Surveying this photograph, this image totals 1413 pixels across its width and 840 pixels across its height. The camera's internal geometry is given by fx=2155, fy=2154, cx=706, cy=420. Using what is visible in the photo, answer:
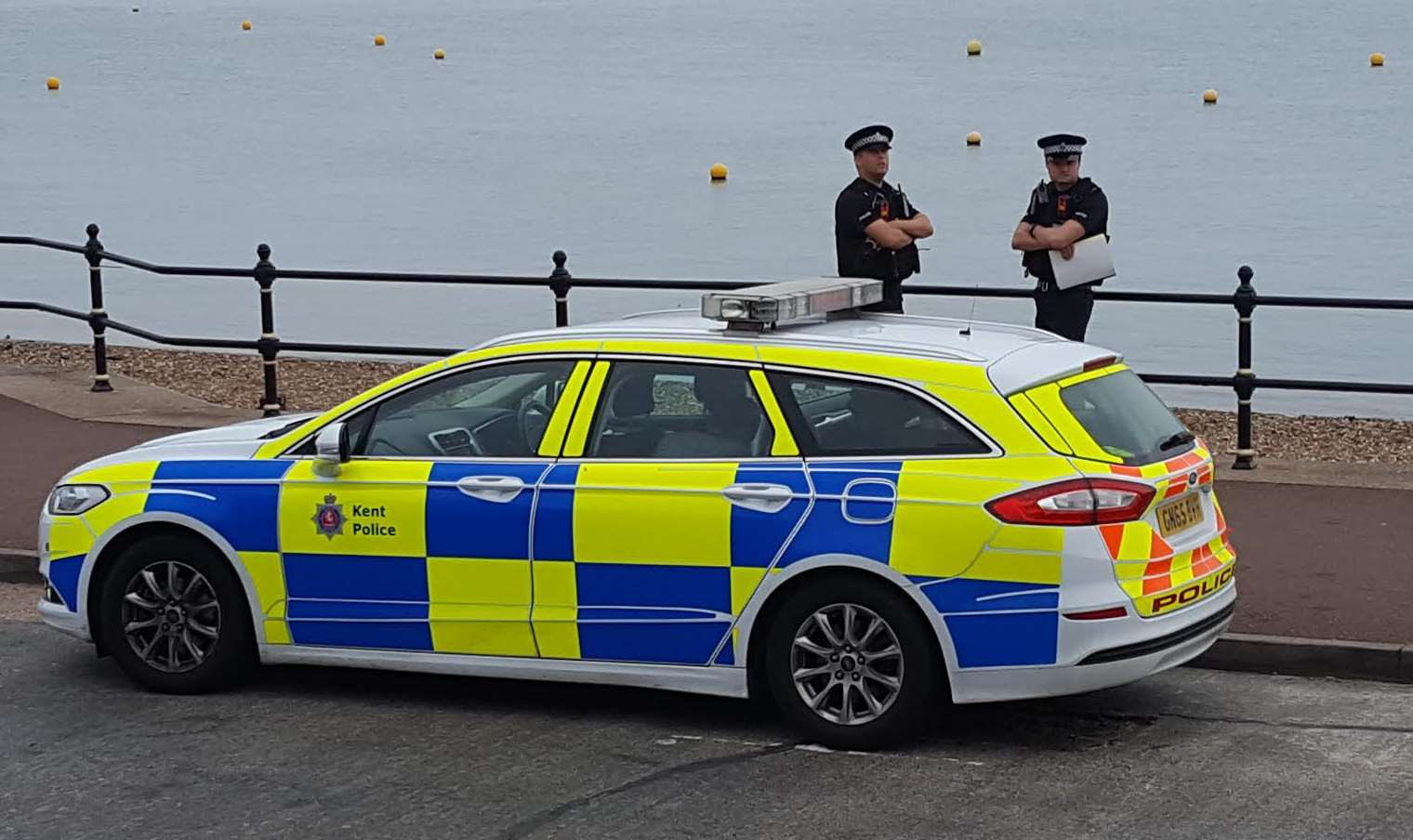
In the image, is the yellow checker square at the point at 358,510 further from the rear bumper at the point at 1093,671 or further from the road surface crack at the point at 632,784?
the rear bumper at the point at 1093,671

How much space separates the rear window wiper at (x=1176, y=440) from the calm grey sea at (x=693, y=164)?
10593mm

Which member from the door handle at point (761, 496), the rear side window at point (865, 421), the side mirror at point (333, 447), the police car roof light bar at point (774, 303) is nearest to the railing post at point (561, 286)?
the police car roof light bar at point (774, 303)

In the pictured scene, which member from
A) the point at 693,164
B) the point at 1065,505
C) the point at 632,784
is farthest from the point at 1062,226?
the point at 693,164

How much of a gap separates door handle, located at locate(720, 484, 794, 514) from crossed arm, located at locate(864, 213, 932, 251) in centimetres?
320

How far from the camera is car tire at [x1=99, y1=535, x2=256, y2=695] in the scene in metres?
7.85

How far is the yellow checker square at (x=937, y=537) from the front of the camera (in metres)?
6.84

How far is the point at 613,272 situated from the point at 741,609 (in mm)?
22891

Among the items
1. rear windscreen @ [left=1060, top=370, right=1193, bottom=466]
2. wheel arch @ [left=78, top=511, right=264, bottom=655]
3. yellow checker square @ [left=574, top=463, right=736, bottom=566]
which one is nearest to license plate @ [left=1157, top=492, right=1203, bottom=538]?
rear windscreen @ [left=1060, top=370, right=1193, bottom=466]

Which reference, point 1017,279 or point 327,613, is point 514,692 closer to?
point 327,613

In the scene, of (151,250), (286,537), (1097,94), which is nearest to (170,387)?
(286,537)

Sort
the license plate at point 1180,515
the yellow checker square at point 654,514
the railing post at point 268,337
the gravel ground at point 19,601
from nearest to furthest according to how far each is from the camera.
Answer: the license plate at point 1180,515 → the yellow checker square at point 654,514 → the gravel ground at point 19,601 → the railing post at point 268,337

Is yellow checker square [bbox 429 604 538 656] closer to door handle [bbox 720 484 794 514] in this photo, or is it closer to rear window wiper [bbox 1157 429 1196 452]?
door handle [bbox 720 484 794 514]

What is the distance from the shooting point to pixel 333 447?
24.9ft

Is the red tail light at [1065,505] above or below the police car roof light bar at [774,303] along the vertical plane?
below
